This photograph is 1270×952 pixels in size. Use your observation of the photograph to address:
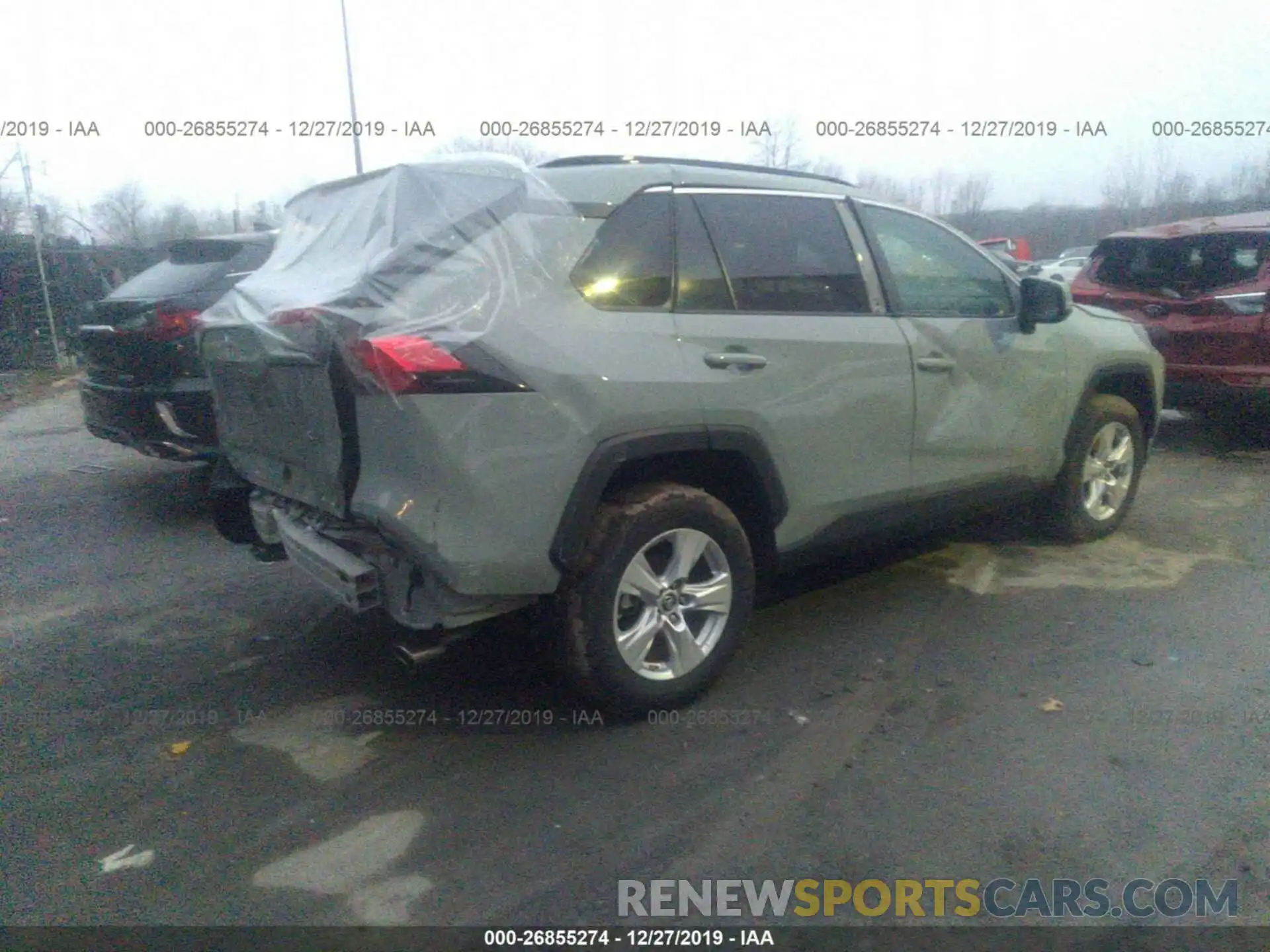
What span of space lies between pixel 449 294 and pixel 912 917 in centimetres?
219

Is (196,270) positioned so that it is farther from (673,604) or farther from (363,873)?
(363,873)

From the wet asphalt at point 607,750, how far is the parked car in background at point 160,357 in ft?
3.21

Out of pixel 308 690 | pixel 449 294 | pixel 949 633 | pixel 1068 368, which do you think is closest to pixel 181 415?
pixel 308 690

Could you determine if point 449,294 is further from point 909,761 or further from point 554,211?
point 909,761

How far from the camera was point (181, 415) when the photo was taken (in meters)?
5.83

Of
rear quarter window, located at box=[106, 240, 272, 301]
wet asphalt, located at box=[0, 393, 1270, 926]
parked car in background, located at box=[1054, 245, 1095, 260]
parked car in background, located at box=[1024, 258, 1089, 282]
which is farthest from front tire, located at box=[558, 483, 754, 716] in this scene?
parked car in background, located at box=[1054, 245, 1095, 260]

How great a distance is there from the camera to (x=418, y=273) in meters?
3.12

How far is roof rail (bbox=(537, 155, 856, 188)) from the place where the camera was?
3793mm

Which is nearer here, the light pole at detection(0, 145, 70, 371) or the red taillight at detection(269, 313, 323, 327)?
the red taillight at detection(269, 313, 323, 327)

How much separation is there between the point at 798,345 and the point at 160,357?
13.3ft

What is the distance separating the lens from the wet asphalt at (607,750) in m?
2.75

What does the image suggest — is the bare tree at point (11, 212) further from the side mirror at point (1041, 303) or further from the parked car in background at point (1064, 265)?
the parked car in background at point (1064, 265)

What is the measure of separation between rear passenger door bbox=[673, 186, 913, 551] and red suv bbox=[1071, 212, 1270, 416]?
448 cm

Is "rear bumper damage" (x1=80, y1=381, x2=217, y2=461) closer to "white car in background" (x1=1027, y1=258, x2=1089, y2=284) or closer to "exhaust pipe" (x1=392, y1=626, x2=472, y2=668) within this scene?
"exhaust pipe" (x1=392, y1=626, x2=472, y2=668)
